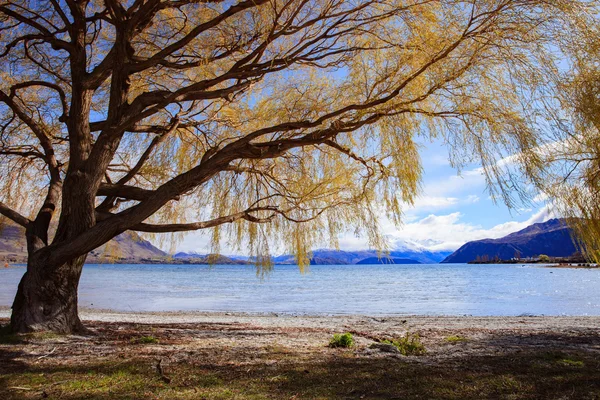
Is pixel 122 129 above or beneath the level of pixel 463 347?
above

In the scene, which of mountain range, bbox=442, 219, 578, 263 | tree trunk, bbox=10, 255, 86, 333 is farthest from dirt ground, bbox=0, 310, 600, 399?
mountain range, bbox=442, 219, 578, 263

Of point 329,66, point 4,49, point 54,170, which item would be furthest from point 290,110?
point 4,49

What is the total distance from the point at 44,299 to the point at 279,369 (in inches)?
122

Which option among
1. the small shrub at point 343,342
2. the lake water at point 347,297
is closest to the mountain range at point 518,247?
the lake water at point 347,297

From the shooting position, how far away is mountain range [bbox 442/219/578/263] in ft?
348

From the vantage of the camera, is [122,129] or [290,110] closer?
[122,129]

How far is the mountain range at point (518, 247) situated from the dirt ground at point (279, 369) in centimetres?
9425

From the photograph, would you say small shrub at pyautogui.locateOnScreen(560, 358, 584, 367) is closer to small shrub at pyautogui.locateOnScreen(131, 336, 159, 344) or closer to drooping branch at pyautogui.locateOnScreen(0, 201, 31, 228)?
small shrub at pyautogui.locateOnScreen(131, 336, 159, 344)

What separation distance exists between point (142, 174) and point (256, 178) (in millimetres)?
1922

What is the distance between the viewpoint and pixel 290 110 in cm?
536

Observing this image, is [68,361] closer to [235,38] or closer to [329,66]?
[235,38]

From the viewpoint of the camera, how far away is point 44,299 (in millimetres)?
5062

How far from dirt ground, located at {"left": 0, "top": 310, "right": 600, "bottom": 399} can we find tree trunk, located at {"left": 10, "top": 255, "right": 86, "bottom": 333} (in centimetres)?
19

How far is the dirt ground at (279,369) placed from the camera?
9.50ft
